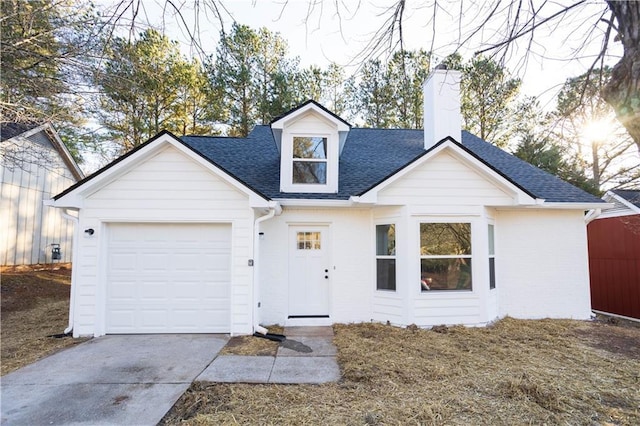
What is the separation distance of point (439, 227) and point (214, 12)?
6.00 m

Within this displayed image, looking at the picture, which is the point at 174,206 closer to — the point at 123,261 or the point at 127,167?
the point at 127,167

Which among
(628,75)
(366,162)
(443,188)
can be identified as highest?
(366,162)

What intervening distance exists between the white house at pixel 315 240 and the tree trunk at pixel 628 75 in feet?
16.4

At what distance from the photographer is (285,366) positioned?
494 centimetres

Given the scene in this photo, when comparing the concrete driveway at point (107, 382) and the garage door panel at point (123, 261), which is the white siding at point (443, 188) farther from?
the garage door panel at point (123, 261)

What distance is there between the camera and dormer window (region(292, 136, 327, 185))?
8.06m

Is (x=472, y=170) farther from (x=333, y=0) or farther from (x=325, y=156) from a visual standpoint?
(x=333, y=0)

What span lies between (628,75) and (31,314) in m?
A: 11.9

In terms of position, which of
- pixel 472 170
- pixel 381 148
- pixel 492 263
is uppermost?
pixel 381 148

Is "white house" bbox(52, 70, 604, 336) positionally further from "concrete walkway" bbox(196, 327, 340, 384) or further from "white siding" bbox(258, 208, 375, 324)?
"concrete walkway" bbox(196, 327, 340, 384)

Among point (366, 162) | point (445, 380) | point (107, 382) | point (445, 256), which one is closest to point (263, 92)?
point (366, 162)

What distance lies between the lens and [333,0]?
3.26 meters

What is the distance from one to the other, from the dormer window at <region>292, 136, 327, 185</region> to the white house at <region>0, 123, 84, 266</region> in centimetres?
947

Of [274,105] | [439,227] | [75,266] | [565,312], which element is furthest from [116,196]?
[274,105]
